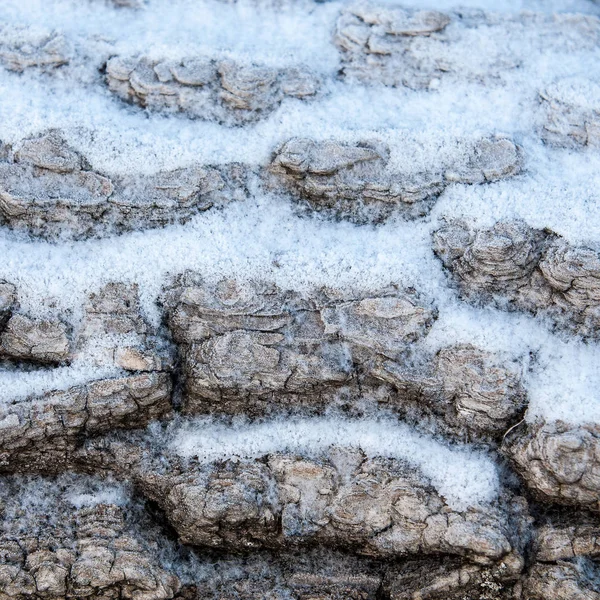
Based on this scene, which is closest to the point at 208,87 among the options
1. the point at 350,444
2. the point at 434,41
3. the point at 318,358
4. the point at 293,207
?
the point at 293,207

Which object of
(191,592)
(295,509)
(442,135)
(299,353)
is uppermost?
(442,135)

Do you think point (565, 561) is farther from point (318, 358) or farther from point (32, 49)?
point (32, 49)

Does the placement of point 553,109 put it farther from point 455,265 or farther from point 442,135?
point 455,265

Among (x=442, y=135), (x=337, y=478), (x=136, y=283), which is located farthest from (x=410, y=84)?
(x=337, y=478)

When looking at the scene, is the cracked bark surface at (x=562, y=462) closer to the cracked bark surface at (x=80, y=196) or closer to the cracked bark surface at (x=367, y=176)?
the cracked bark surface at (x=367, y=176)

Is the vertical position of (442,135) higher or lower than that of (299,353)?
higher
